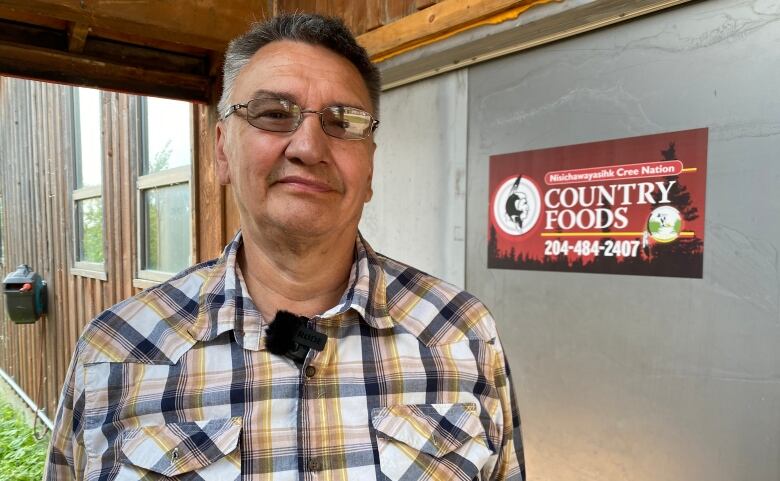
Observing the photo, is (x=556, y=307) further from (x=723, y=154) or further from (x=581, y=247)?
(x=723, y=154)

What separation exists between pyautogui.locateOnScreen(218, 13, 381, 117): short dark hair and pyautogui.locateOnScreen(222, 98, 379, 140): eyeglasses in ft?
0.43

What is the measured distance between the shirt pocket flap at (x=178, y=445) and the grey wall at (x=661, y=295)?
124cm

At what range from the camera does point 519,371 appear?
1948 mm

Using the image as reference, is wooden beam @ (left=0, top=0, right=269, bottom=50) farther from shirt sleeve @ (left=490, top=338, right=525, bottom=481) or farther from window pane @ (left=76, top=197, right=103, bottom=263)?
window pane @ (left=76, top=197, right=103, bottom=263)

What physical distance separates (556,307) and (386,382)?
941 mm

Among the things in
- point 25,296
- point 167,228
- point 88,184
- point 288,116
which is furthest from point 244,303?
point 25,296

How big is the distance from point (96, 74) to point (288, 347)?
281 cm

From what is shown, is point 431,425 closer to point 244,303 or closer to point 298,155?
point 244,303

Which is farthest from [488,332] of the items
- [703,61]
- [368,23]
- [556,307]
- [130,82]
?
[130,82]

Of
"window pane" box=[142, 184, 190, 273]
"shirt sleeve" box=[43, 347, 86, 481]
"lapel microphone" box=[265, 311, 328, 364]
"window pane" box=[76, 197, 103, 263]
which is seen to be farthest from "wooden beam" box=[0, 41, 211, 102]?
"window pane" box=[76, 197, 103, 263]

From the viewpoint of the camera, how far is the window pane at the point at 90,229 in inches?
222

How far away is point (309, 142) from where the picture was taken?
106 cm

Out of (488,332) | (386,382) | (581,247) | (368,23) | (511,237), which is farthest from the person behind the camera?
(368,23)

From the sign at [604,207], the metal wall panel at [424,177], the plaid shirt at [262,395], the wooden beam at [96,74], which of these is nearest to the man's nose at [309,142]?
the plaid shirt at [262,395]
